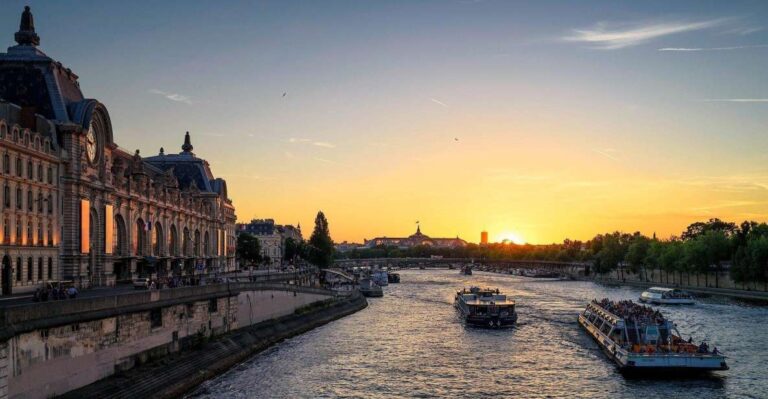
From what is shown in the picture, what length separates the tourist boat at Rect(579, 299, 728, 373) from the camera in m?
49.0

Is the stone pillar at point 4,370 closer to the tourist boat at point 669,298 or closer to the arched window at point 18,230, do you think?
the arched window at point 18,230

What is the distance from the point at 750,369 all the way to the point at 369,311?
57849 millimetres

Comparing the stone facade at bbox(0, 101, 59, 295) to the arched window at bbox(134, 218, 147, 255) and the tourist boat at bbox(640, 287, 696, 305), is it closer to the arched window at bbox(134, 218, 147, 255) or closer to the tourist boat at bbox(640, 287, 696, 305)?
the arched window at bbox(134, 218, 147, 255)

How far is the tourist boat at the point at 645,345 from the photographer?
49000 mm

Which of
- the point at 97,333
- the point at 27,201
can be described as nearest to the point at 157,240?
the point at 27,201

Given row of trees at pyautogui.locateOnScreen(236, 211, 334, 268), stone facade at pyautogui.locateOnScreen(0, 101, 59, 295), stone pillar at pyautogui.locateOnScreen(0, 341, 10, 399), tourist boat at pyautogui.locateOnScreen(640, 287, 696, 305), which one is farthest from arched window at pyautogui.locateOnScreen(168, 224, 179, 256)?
row of trees at pyautogui.locateOnScreen(236, 211, 334, 268)

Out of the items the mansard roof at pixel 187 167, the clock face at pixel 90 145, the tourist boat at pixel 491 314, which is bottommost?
the tourist boat at pixel 491 314

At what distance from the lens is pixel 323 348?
64.1m

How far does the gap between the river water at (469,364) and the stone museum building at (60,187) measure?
612 inches

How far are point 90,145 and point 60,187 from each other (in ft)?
19.2

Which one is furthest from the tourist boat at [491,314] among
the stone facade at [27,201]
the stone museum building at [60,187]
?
the stone facade at [27,201]

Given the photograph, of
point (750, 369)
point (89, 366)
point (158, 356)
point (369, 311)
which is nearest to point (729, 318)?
point (750, 369)

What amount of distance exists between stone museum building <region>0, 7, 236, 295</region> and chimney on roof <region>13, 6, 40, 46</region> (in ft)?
0.24

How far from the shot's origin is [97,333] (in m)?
36.8
